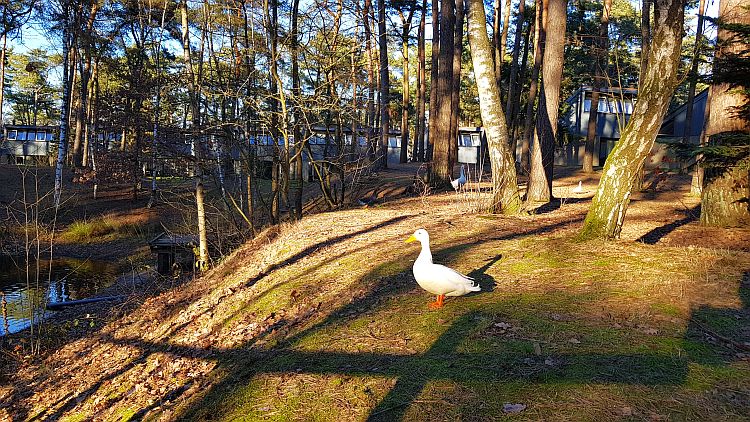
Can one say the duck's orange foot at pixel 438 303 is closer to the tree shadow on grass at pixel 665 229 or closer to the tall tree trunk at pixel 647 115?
the tall tree trunk at pixel 647 115

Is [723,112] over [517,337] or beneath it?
over

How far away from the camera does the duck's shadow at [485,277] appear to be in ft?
19.2

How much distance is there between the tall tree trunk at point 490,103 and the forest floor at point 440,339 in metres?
0.88

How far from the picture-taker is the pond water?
1042cm

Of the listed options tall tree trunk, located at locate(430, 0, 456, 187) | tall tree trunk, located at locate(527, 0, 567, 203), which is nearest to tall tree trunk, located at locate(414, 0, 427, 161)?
tall tree trunk, located at locate(430, 0, 456, 187)

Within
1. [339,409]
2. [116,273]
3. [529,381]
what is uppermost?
[529,381]

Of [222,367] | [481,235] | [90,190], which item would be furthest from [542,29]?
[90,190]

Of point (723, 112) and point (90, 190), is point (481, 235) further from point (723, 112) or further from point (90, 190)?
point (90, 190)

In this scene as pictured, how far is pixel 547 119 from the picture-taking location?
11570 millimetres

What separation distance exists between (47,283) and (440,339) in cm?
1016

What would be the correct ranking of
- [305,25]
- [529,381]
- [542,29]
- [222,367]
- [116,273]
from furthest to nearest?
[542,29]
[116,273]
[305,25]
[222,367]
[529,381]

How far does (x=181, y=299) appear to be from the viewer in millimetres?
8945

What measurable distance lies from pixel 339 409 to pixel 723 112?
785 centimetres

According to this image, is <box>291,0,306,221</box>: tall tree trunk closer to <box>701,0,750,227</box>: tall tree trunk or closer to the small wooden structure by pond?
the small wooden structure by pond
